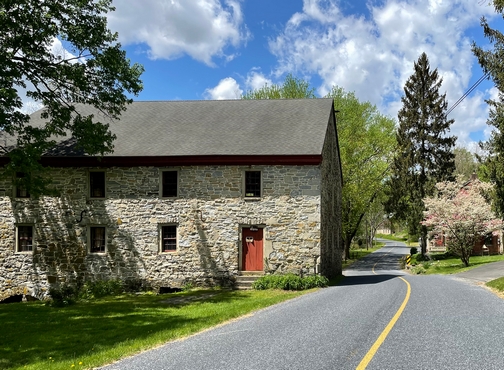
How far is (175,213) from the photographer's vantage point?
19062mm

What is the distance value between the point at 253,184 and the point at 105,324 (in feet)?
30.0

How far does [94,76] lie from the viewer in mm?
15852

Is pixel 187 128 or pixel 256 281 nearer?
pixel 256 281

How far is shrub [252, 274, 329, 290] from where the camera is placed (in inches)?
666

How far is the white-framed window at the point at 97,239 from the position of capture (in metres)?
19.5

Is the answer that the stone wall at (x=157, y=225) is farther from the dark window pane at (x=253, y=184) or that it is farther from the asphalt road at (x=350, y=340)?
the asphalt road at (x=350, y=340)

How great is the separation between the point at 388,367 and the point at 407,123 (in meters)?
37.0

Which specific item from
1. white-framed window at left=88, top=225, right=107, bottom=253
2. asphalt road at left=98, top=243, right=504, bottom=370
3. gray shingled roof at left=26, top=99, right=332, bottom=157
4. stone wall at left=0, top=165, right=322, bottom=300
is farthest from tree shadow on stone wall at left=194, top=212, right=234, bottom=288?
asphalt road at left=98, top=243, right=504, bottom=370

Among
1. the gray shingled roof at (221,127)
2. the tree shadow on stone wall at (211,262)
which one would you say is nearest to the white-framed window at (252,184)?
the gray shingled roof at (221,127)

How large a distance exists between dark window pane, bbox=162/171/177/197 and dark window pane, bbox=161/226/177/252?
1.48 meters

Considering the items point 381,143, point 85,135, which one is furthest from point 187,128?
point 381,143

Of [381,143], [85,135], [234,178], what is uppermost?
[381,143]

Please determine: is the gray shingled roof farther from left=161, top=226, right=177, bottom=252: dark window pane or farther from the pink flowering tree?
the pink flowering tree

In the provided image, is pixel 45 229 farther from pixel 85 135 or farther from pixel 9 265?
pixel 85 135
